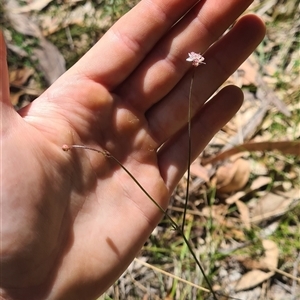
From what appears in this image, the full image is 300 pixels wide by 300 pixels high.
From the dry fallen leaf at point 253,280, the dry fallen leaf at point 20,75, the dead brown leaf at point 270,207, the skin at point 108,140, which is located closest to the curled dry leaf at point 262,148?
the dead brown leaf at point 270,207

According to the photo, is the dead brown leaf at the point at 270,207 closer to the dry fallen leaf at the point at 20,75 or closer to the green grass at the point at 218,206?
the green grass at the point at 218,206

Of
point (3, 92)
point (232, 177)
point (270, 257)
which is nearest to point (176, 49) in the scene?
point (3, 92)

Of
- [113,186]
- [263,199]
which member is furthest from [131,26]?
[263,199]

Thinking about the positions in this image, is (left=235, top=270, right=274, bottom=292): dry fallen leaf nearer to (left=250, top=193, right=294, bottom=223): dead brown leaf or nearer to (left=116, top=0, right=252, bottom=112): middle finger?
(left=250, top=193, right=294, bottom=223): dead brown leaf

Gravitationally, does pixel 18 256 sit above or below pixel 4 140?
below

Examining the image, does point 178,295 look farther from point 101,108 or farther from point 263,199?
point 101,108

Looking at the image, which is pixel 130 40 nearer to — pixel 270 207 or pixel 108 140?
pixel 108 140

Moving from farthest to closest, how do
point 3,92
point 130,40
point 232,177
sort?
point 232,177, point 130,40, point 3,92
